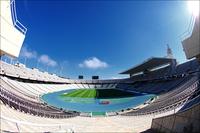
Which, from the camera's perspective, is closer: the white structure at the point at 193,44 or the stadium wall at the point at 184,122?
the stadium wall at the point at 184,122

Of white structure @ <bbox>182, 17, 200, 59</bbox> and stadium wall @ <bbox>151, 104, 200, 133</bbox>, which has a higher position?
white structure @ <bbox>182, 17, 200, 59</bbox>

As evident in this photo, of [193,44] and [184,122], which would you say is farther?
[193,44]

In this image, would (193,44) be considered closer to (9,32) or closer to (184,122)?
(184,122)

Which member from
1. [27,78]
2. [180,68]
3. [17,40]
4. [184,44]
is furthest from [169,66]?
[17,40]

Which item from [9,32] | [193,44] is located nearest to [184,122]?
[193,44]

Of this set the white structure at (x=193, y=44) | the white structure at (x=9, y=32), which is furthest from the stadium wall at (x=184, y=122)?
the white structure at (x=9, y=32)

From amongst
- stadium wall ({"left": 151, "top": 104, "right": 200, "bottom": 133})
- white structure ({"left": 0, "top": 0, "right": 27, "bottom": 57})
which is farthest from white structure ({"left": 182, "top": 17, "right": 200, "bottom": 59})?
white structure ({"left": 0, "top": 0, "right": 27, "bottom": 57})

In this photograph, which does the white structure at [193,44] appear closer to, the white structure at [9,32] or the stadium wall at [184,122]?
the stadium wall at [184,122]

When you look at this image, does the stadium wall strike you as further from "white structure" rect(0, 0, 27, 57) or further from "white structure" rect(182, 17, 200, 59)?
"white structure" rect(0, 0, 27, 57)

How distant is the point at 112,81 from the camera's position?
9656cm

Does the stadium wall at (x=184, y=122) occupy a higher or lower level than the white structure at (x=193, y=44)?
lower

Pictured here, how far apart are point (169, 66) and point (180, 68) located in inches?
266

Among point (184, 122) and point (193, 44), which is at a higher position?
point (193, 44)

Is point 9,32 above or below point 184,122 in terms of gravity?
above
